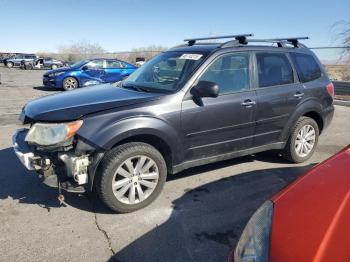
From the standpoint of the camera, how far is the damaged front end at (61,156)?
137 inches

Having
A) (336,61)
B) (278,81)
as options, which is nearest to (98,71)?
(336,61)

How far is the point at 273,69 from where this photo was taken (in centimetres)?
505

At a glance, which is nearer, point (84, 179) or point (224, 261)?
point (224, 261)

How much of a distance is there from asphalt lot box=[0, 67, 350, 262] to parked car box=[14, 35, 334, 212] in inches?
13.0

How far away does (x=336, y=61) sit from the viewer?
14.8m

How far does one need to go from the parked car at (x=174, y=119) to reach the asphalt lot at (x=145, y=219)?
0.33 meters

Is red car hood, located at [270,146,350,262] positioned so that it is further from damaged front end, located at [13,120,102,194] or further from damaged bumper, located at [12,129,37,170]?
damaged bumper, located at [12,129,37,170]

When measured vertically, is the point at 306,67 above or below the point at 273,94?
above

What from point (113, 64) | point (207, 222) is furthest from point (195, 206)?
point (113, 64)

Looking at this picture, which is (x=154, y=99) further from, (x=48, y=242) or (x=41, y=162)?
(x=48, y=242)

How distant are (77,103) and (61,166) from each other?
2.35 feet

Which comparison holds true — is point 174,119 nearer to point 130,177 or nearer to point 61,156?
point 130,177

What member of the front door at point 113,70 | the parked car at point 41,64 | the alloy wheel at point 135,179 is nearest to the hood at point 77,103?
the alloy wheel at point 135,179

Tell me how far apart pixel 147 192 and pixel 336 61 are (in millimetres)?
13408
